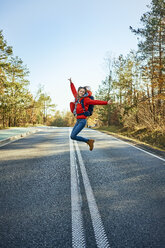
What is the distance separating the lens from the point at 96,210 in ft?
11.1

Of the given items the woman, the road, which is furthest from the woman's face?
the road

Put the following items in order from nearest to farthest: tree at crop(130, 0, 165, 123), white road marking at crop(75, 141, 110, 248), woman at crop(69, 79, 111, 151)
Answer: white road marking at crop(75, 141, 110, 248) < woman at crop(69, 79, 111, 151) < tree at crop(130, 0, 165, 123)

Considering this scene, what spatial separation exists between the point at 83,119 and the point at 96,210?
2.24 metres

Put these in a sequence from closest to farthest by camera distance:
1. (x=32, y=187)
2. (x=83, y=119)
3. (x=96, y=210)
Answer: (x=96, y=210), (x=32, y=187), (x=83, y=119)

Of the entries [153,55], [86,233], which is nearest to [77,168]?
[86,233]

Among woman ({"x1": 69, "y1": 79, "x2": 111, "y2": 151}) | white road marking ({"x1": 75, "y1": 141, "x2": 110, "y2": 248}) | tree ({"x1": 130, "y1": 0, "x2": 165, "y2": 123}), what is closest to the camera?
white road marking ({"x1": 75, "y1": 141, "x2": 110, "y2": 248})

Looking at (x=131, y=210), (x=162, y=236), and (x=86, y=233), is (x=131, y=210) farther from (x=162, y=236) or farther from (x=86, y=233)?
(x=86, y=233)

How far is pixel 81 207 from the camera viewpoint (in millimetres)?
3492

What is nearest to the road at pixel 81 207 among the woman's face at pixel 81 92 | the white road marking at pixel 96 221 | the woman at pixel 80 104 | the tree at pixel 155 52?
the white road marking at pixel 96 221

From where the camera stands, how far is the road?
8.61ft

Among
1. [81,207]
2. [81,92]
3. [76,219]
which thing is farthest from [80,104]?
[76,219]

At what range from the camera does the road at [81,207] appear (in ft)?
8.61

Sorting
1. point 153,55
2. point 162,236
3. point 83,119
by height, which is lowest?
point 162,236

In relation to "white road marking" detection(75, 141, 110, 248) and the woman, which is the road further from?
the woman
